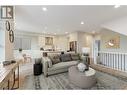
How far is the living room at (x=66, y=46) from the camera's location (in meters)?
3.70

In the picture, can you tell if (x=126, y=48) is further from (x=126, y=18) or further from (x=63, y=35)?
(x=63, y=35)

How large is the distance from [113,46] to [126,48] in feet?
2.90

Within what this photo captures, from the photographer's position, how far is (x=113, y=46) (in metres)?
6.95

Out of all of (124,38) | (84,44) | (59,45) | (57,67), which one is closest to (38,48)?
(59,45)

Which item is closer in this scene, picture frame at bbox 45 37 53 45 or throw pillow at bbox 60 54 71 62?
throw pillow at bbox 60 54 71 62

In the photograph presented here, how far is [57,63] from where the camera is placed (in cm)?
547

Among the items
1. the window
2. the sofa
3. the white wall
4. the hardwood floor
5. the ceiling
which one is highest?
the ceiling

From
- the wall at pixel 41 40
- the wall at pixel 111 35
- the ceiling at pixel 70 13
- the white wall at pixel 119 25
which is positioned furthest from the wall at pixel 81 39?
the white wall at pixel 119 25

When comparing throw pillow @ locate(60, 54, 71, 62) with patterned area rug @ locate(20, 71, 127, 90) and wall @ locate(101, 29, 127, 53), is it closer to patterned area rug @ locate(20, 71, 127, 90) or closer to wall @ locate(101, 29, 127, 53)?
patterned area rug @ locate(20, 71, 127, 90)

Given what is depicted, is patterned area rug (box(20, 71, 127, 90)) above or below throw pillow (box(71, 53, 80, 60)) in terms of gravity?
below

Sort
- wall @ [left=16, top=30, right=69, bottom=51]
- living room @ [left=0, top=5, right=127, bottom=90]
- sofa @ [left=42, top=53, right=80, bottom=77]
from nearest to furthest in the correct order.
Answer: living room @ [left=0, top=5, right=127, bottom=90]
sofa @ [left=42, top=53, right=80, bottom=77]
wall @ [left=16, top=30, right=69, bottom=51]

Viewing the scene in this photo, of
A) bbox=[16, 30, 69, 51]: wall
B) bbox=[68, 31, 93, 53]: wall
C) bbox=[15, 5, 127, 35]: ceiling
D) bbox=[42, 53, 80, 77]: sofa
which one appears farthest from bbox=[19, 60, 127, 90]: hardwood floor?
bbox=[16, 30, 69, 51]: wall

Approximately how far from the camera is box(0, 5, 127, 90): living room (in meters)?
3.70

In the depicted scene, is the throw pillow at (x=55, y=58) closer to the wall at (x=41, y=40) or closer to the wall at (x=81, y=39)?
the wall at (x=81, y=39)
